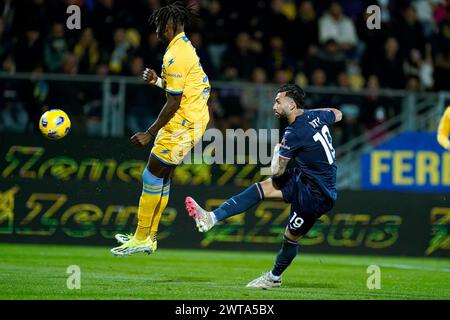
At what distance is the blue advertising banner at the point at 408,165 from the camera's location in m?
16.8

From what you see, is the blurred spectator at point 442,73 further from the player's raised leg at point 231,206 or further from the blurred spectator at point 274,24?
the player's raised leg at point 231,206

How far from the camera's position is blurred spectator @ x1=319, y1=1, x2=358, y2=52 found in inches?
738

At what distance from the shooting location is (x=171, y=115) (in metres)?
11.0

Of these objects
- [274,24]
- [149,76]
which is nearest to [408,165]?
[274,24]

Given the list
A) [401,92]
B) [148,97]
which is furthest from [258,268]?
[401,92]

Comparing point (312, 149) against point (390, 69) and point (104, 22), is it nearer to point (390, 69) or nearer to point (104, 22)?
point (104, 22)

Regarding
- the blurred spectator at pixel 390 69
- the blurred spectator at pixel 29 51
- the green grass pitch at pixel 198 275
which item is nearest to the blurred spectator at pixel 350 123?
the blurred spectator at pixel 390 69

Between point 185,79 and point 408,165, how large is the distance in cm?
706

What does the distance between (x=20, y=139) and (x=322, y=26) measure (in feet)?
22.4

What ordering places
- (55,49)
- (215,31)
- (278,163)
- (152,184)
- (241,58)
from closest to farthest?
(278,163) < (152,184) < (55,49) < (241,58) < (215,31)

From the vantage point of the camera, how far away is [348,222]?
16.4 meters

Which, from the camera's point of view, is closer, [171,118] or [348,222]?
[171,118]
